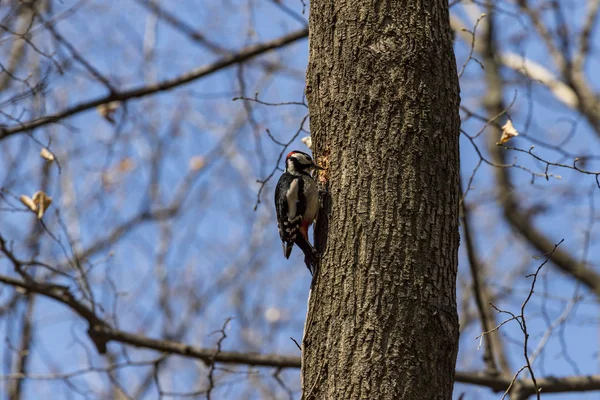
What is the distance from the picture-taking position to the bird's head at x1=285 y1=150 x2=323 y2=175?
409cm

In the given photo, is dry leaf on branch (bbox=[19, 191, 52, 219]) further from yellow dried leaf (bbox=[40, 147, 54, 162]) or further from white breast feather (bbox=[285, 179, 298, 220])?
white breast feather (bbox=[285, 179, 298, 220])

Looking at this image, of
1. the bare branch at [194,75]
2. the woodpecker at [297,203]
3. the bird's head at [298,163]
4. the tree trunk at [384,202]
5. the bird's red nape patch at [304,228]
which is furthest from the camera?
the bare branch at [194,75]

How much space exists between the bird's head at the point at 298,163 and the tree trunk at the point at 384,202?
0.89 meters

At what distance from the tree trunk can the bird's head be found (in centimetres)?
89

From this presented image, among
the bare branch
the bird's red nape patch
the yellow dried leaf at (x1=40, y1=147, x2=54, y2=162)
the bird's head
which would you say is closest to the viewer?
the bird's red nape patch

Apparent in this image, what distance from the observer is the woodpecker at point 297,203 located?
3574mm

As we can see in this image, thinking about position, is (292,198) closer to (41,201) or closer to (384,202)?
(384,202)

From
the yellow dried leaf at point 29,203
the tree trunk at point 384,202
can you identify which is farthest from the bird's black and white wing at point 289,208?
the yellow dried leaf at point 29,203

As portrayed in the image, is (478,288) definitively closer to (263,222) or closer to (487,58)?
(487,58)

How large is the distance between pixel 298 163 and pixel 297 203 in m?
0.46

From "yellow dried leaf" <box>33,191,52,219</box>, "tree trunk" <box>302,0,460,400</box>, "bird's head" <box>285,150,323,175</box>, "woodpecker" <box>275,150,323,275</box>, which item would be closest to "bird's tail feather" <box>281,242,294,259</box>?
"woodpecker" <box>275,150,323,275</box>

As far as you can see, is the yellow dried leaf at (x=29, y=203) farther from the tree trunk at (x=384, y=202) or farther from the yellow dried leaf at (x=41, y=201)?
the tree trunk at (x=384, y=202)

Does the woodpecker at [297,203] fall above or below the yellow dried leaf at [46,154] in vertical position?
below

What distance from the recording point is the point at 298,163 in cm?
428
